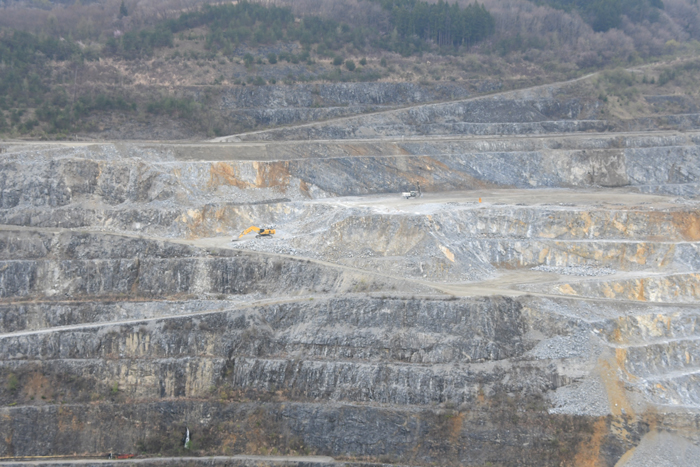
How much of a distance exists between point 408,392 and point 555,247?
Answer: 49.0ft

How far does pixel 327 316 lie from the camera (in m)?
37.5

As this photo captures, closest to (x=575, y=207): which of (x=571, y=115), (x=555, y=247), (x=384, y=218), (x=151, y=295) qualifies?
(x=555, y=247)

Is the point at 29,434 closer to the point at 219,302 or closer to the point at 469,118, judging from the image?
the point at 219,302

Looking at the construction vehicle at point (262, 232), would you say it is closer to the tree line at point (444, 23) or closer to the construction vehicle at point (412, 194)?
the construction vehicle at point (412, 194)

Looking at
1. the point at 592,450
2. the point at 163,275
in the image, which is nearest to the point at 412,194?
the point at 163,275

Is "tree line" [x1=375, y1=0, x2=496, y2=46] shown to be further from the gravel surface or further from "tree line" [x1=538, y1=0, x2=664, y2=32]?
the gravel surface

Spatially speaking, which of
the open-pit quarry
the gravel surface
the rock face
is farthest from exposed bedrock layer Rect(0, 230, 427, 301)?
the rock face

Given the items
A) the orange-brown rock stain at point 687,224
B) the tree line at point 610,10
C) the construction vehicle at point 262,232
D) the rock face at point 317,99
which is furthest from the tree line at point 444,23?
the orange-brown rock stain at point 687,224

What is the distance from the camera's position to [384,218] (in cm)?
4319

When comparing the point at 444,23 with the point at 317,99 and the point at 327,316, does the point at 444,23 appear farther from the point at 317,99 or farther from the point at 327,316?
the point at 327,316

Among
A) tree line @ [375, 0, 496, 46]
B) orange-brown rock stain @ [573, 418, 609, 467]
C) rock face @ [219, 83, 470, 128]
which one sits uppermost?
tree line @ [375, 0, 496, 46]

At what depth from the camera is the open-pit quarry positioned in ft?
108

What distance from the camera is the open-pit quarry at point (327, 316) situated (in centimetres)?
3303

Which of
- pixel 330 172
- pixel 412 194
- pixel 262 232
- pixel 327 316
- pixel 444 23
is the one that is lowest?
pixel 327 316
